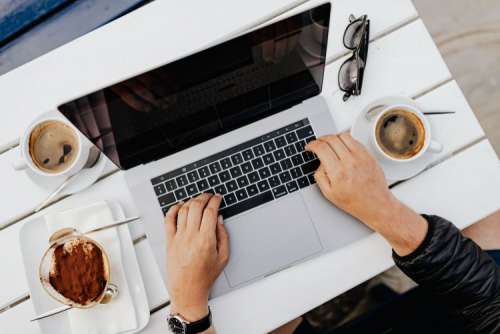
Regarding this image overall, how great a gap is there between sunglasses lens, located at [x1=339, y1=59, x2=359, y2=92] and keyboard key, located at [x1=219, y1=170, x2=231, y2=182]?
301mm

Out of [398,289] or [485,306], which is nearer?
[485,306]

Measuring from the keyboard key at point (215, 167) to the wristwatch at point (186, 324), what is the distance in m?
0.28

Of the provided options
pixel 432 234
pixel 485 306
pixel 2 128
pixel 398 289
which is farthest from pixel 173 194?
pixel 398 289

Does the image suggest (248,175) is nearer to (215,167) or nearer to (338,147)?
(215,167)

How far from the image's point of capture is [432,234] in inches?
30.7

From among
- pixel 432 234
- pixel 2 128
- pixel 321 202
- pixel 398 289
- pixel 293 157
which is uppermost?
pixel 2 128

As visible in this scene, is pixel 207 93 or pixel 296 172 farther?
pixel 296 172

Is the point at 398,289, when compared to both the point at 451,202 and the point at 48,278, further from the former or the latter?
the point at 48,278

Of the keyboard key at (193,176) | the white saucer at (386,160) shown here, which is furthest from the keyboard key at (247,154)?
the white saucer at (386,160)

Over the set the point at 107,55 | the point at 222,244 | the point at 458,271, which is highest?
the point at 107,55

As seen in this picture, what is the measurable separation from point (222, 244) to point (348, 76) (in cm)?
43

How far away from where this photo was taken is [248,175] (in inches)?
32.9

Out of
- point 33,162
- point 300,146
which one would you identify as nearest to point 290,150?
point 300,146

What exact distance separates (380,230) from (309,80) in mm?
324
